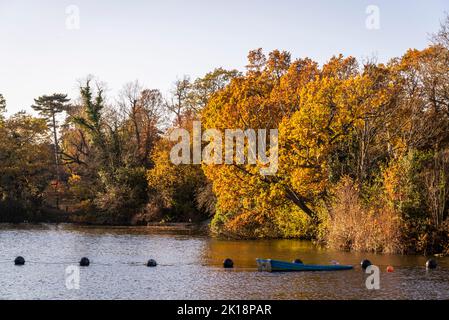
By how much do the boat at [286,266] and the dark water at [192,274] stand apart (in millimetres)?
581

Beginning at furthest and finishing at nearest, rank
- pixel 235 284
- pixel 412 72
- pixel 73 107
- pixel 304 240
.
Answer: pixel 73 107 < pixel 412 72 < pixel 304 240 < pixel 235 284

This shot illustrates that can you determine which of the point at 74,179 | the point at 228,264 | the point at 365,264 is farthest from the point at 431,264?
the point at 74,179

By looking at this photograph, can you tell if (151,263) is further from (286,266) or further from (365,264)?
(365,264)

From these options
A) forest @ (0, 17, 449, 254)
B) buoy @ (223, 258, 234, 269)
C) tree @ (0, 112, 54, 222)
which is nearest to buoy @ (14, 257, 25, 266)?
buoy @ (223, 258, 234, 269)

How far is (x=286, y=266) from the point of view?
31.2 meters

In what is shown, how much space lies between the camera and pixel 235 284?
27.8 meters

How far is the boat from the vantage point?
31.1 metres

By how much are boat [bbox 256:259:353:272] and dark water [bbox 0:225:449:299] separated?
58 centimetres

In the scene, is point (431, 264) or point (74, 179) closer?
point (431, 264)

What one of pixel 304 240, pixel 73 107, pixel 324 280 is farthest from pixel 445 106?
pixel 73 107

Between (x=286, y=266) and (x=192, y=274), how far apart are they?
4.43m

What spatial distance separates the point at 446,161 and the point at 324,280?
13599 mm
